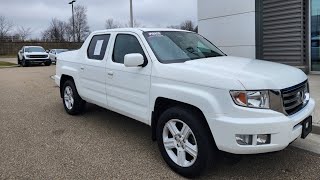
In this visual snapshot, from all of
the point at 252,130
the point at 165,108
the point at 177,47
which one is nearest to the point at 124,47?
the point at 177,47

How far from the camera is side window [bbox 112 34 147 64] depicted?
5.01 metres

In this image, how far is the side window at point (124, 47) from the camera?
5008 mm

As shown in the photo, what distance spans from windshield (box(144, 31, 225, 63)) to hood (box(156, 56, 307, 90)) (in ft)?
0.92


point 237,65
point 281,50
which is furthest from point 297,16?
point 237,65

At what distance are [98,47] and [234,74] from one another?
9.66ft

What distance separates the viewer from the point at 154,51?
4625 mm

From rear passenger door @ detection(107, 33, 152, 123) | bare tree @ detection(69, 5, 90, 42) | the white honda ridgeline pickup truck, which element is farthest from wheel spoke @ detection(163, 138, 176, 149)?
bare tree @ detection(69, 5, 90, 42)

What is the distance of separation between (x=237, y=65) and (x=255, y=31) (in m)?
7.86

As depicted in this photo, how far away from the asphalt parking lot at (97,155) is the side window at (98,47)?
1268 millimetres

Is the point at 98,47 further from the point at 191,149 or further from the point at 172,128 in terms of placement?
the point at 191,149

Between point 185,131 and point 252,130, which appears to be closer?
point 252,130

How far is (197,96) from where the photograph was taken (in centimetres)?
376

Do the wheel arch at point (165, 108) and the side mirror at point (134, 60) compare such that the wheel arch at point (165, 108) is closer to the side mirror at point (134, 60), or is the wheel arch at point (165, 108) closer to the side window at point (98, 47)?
the side mirror at point (134, 60)

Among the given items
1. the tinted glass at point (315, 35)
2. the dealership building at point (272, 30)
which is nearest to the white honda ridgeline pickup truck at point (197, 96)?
the dealership building at point (272, 30)
